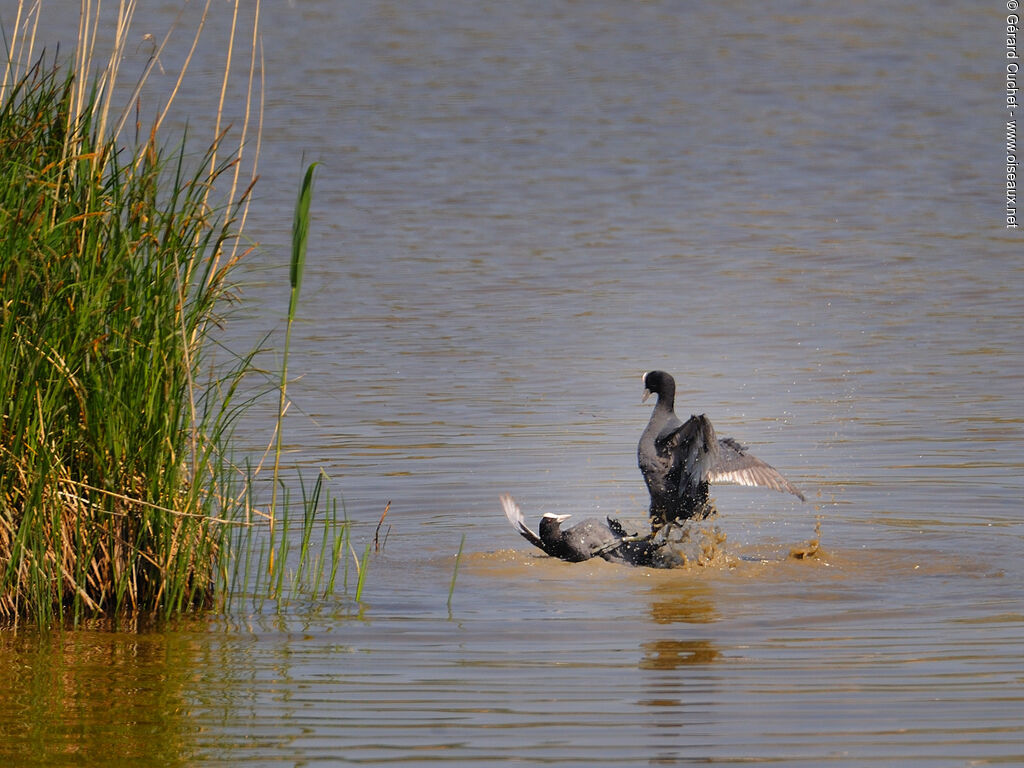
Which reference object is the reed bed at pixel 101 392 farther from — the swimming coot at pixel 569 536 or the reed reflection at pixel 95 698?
the swimming coot at pixel 569 536

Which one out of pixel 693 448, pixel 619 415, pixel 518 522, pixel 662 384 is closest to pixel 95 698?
pixel 518 522

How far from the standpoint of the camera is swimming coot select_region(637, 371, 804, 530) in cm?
824

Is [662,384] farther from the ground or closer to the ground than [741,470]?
farther from the ground

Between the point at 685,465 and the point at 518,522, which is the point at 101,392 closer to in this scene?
the point at 518,522

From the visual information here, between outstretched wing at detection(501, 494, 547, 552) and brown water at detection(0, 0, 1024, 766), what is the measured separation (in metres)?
0.12

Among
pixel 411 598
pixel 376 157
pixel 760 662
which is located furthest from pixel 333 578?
pixel 376 157

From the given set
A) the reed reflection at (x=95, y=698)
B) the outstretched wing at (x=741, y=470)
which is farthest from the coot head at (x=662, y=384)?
the reed reflection at (x=95, y=698)

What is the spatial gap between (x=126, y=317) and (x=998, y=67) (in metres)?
21.1

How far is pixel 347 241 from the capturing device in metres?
16.3

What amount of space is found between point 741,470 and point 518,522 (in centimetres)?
111

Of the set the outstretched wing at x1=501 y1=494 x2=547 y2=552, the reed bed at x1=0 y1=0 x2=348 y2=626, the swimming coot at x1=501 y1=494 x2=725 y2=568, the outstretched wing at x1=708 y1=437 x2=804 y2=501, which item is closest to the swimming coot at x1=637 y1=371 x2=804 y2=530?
the outstretched wing at x1=708 y1=437 x2=804 y2=501

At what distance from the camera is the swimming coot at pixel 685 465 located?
27.0 ft

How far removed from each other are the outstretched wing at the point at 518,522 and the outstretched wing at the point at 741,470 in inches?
34.4

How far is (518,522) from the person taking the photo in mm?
8156
